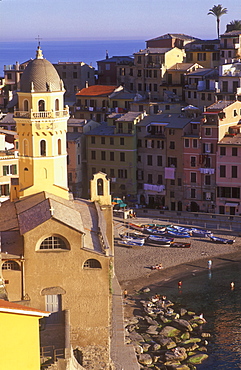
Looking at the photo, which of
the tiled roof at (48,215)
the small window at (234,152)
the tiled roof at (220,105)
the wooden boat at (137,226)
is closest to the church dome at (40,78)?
the tiled roof at (48,215)

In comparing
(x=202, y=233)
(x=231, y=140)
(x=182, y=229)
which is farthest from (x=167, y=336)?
(x=231, y=140)

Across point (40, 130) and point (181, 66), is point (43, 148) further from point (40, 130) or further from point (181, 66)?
point (181, 66)

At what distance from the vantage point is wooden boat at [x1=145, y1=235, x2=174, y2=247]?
3073 inches

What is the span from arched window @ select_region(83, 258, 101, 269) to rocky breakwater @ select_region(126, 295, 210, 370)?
787cm

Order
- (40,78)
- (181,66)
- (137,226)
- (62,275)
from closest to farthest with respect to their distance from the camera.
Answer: (62,275) < (40,78) < (137,226) < (181,66)

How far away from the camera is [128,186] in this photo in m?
91.3

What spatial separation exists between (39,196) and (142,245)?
952 inches

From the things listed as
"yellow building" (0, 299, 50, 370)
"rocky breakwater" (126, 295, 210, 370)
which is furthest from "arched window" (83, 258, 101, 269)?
"yellow building" (0, 299, 50, 370)

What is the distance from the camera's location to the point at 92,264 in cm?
4719

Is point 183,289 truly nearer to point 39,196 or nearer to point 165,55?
point 39,196

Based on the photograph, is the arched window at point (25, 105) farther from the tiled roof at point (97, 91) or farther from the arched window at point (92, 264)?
the tiled roof at point (97, 91)

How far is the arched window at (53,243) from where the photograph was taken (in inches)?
1832

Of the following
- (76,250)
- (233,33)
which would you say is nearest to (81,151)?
(233,33)

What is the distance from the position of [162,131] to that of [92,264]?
44.2 metres
